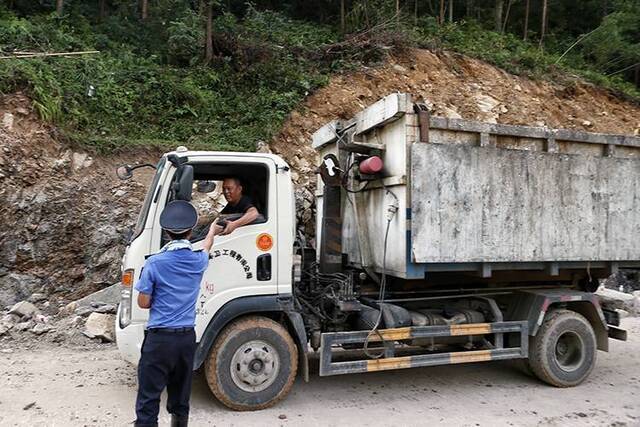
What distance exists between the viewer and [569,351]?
18.7 ft

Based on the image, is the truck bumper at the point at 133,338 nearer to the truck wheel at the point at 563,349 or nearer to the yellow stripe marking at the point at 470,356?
the yellow stripe marking at the point at 470,356

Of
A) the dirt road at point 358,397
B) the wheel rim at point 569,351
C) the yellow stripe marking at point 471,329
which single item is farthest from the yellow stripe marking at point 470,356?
the wheel rim at point 569,351

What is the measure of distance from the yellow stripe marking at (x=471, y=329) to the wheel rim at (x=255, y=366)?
1.85 metres

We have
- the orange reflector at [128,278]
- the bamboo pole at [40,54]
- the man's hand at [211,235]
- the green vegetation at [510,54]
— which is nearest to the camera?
the man's hand at [211,235]

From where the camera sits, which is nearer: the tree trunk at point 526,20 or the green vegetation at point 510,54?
the green vegetation at point 510,54

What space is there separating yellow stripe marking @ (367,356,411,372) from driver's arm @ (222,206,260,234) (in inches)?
70.4

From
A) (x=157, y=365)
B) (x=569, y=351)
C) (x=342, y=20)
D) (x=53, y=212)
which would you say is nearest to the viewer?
(x=157, y=365)

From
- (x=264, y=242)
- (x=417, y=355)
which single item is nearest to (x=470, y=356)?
(x=417, y=355)

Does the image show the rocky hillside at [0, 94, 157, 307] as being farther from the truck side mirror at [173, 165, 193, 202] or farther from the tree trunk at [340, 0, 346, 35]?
the tree trunk at [340, 0, 346, 35]

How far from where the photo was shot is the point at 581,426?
176 inches

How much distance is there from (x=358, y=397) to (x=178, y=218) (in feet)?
8.98

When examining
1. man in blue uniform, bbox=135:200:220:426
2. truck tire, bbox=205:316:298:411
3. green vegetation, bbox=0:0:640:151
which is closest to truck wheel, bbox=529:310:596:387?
truck tire, bbox=205:316:298:411

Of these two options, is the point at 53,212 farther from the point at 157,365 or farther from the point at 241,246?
the point at 157,365

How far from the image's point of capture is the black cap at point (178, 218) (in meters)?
3.66
